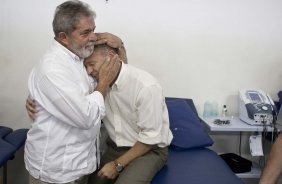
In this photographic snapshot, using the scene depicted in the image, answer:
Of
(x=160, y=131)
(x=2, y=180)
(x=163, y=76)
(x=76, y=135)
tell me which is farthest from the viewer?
(x=163, y=76)

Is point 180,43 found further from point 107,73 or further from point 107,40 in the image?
point 107,73

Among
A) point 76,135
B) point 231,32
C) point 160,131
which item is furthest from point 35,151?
point 231,32

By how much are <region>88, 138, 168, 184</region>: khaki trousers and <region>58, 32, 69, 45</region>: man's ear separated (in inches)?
29.2

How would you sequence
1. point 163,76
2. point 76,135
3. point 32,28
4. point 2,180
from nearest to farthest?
point 76,135, point 2,180, point 32,28, point 163,76

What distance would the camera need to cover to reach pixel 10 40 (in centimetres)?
233

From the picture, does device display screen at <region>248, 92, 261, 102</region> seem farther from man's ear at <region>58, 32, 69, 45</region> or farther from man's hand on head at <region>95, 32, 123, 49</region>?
man's ear at <region>58, 32, 69, 45</region>

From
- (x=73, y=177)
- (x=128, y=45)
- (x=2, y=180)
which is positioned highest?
(x=128, y=45)

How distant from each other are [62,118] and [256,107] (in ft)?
5.37

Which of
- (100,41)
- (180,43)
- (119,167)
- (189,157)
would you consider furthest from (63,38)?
(180,43)

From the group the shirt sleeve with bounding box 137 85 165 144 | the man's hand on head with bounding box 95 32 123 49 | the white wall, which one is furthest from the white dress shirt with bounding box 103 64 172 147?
the white wall

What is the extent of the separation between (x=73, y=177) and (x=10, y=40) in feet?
4.71

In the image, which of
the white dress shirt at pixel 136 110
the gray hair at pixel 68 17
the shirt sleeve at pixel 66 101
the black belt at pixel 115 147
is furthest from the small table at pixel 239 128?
the gray hair at pixel 68 17

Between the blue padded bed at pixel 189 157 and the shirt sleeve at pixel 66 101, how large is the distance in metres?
0.59

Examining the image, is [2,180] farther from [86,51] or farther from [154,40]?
[154,40]
